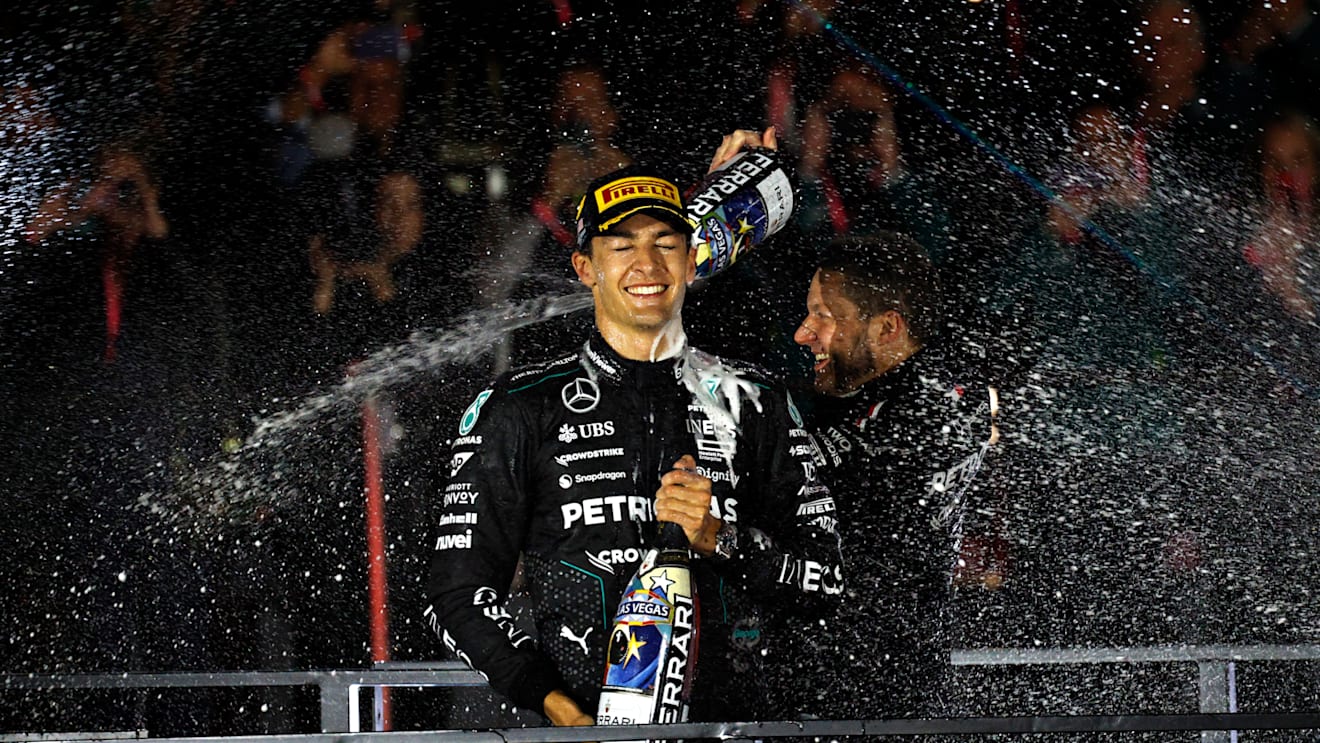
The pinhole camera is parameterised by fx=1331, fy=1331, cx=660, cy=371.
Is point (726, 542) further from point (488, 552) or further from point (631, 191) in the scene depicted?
point (631, 191)

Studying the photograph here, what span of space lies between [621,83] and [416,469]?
4.78 feet

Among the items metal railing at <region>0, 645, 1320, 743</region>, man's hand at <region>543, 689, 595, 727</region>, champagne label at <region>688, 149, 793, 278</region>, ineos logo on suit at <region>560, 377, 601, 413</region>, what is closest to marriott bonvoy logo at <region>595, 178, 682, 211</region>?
champagne label at <region>688, 149, 793, 278</region>

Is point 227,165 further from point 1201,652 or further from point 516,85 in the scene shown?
point 1201,652

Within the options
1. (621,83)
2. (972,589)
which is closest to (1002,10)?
(621,83)

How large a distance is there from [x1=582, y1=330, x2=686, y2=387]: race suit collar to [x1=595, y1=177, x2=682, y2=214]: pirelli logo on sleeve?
250 mm

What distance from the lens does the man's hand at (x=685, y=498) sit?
7.14 ft

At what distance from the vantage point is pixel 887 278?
359 centimetres

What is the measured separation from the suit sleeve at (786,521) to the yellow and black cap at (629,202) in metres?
0.38


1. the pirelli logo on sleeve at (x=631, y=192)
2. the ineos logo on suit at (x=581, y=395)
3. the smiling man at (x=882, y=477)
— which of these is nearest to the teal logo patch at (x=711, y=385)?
the ineos logo on suit at (x=581, y=395)

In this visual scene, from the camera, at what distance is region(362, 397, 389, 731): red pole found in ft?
13.1

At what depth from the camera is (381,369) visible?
4340 millimetres

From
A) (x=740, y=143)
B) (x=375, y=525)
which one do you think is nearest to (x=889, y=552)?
A: (x=740, y=143)

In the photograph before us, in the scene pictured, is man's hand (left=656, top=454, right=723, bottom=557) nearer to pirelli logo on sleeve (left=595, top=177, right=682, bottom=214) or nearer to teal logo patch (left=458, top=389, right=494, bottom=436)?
teal logo patch (left=458, top=389, right=494, bottom=436)

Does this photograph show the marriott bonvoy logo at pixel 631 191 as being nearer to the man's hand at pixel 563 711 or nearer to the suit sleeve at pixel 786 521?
the suit sleeve at pixel 786 521
